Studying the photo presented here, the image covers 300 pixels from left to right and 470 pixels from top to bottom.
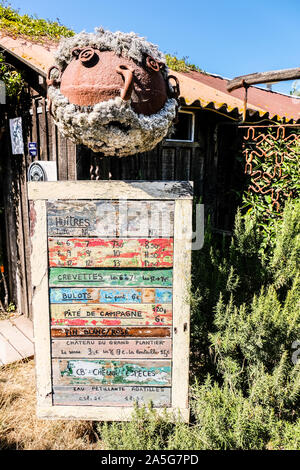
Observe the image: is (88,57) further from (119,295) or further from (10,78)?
(10,78)

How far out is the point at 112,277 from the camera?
2244 millimetres

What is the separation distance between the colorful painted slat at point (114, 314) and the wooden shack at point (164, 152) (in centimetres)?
135

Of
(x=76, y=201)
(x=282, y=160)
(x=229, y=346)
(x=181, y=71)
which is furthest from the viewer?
(x=181, y=71)

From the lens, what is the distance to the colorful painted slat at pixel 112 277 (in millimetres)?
2242

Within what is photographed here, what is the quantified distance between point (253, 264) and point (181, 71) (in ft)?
14.5

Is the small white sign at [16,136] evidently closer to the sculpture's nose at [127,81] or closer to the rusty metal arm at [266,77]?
the rusty metal arm at [266,77]

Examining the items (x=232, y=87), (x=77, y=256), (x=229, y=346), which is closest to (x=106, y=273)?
(x=77, y=256)

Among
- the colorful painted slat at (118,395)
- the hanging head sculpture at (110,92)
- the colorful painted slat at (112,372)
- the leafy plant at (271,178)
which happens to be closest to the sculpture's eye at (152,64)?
the hanging head sculpture at (110,92)

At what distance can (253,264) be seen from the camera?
288 centimetres

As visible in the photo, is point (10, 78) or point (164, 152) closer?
point (164, 152)

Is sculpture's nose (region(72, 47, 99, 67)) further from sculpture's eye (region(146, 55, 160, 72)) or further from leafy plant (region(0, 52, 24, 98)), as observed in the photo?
leafy plant (region(0, 52, 24, 98))

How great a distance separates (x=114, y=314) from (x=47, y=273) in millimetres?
509

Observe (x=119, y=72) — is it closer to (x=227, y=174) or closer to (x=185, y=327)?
(x=185, y=327)

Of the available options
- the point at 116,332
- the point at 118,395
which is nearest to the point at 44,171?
the point at 116,332
